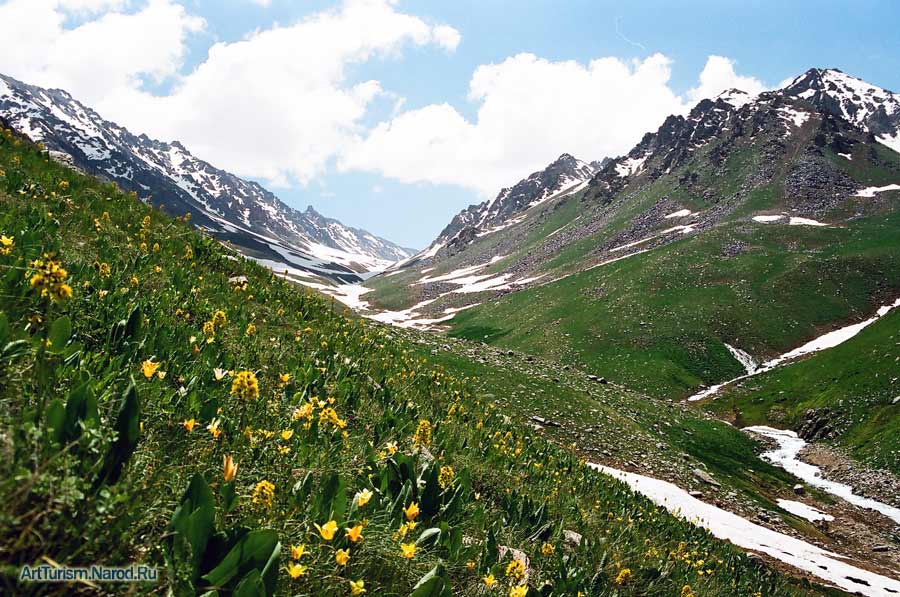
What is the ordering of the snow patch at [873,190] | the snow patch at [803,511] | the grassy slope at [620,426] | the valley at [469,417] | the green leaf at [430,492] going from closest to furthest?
the valley at [469,417] → the green leaf at [430,492] → the grassy slope at [620,426] → the snow patch at [803,511] → the snow patch at [873,190]

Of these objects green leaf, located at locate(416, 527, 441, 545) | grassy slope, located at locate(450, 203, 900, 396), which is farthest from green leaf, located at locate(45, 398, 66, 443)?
grassy slope, located at locate(450, 203, 900, 396)

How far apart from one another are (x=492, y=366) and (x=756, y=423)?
26385 mm

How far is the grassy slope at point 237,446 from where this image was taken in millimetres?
2002

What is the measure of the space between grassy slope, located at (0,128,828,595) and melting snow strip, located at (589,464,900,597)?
242 inches

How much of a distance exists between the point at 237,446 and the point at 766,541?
19.9 meters

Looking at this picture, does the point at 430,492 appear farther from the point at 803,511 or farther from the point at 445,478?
the point at 803,511

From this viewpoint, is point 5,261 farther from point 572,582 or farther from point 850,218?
point 850,218

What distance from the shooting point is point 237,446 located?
3.38m

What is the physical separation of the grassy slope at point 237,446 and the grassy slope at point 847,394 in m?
29.1

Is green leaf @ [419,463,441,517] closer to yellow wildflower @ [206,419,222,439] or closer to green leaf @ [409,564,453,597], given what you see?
green leaf @ [409,564,453,597]

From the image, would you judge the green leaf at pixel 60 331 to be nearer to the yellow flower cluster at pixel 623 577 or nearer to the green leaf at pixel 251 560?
the green leaf at pixel 251 560

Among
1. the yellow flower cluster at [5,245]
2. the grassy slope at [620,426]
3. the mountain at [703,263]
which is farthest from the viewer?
the mountain at [703,263]

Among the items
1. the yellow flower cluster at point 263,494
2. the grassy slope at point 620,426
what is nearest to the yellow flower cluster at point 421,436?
the yellow flower cluster at point 263,494

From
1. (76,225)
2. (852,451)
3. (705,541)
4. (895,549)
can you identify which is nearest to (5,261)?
(76,225)
